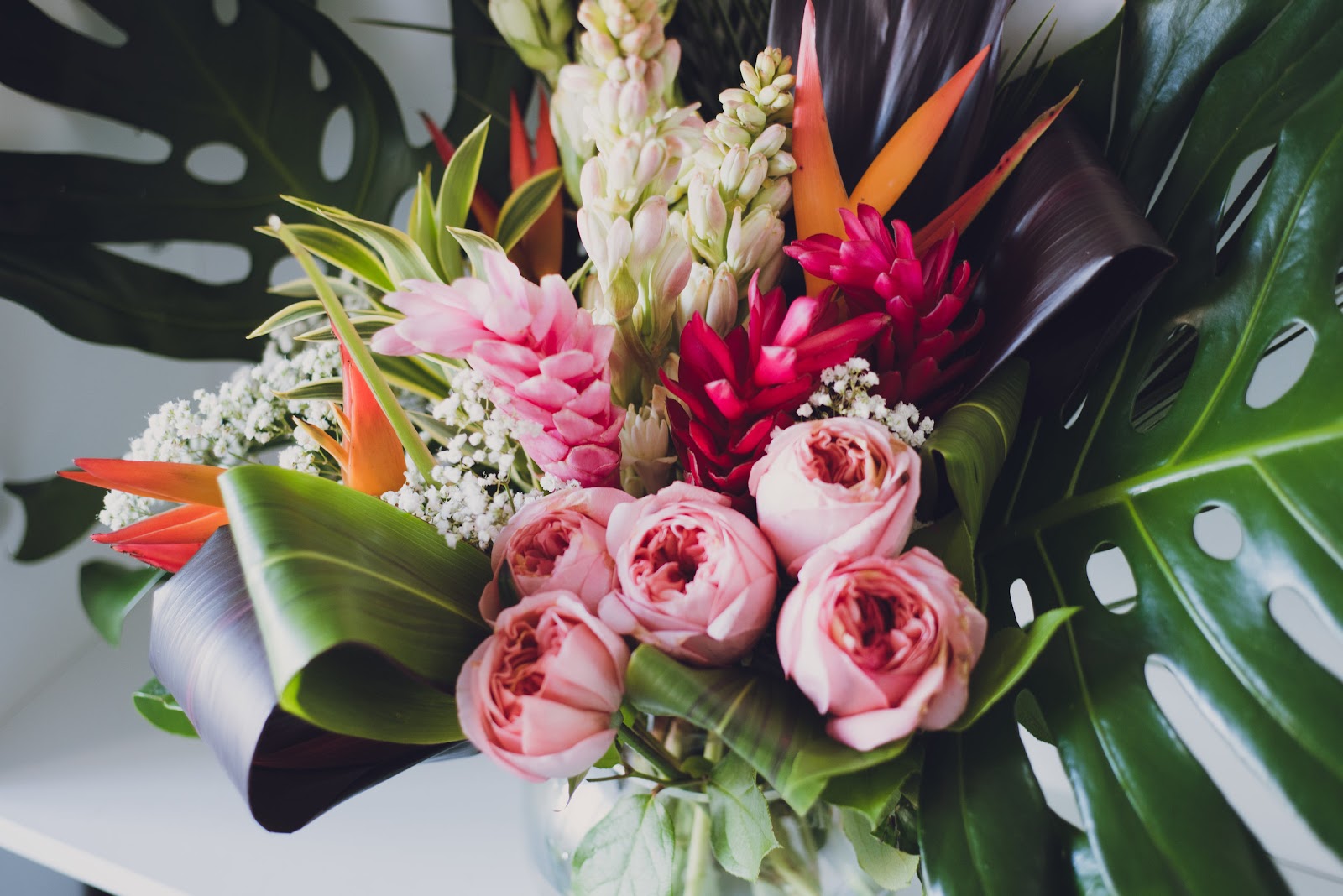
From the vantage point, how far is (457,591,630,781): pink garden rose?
370 millimetres

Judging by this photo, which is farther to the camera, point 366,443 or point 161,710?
point 161,710

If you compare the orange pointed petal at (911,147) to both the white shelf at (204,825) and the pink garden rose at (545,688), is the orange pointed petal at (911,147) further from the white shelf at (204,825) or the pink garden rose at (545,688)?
the white shelf at (204,825)

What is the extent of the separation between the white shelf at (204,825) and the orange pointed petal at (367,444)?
310mm

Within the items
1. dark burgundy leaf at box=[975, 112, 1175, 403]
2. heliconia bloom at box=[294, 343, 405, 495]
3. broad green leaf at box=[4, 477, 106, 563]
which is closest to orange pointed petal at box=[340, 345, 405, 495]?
heliconia bloom at box=[294, 343, 405, 495]

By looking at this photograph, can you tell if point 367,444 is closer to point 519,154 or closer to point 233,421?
point 233,421

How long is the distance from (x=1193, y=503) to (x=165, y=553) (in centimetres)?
51

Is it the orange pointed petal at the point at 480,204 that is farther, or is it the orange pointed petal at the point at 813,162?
the orange pointed petal at the point at 480,204

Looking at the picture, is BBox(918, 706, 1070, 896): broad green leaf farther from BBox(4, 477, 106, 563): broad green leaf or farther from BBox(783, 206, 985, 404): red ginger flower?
BBox(4, 477, 106, 563): broad green leaf

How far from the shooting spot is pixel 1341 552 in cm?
38

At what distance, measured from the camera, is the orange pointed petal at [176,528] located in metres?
0.49

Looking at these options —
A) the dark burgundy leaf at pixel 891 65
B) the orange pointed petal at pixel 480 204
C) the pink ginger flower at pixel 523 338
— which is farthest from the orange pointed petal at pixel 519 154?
the pink ginger flower at pixel 523 338

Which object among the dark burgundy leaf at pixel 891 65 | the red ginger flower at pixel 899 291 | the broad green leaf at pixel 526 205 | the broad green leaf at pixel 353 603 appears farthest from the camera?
the broad green leaf at pixel 526 205

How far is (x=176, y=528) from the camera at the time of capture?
19.5 inches

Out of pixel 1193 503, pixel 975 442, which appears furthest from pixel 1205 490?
pixel 975 442
